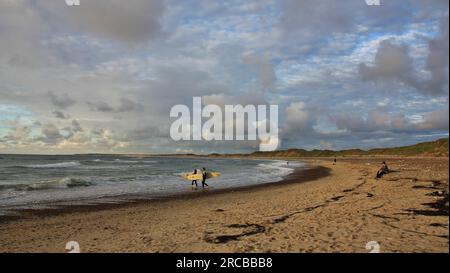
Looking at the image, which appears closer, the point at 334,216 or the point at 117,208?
the point at 334,216

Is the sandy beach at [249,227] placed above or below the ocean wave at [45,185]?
above

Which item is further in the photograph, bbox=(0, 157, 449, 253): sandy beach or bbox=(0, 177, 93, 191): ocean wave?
Answer: bbox=(0, 177, 93, 191): ocean wave

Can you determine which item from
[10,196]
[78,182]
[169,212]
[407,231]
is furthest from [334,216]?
[78,182]

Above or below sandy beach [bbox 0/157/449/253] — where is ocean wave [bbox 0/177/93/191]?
below

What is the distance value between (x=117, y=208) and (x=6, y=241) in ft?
24.2

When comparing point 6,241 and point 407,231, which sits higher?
point 407,231

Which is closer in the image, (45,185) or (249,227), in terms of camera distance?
(249,227)

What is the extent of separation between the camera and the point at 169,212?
58.5 feet

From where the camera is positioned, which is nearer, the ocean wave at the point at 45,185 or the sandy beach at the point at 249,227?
the sandy beach at the point at 249,227

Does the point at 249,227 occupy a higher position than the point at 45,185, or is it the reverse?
the point at 249,227
